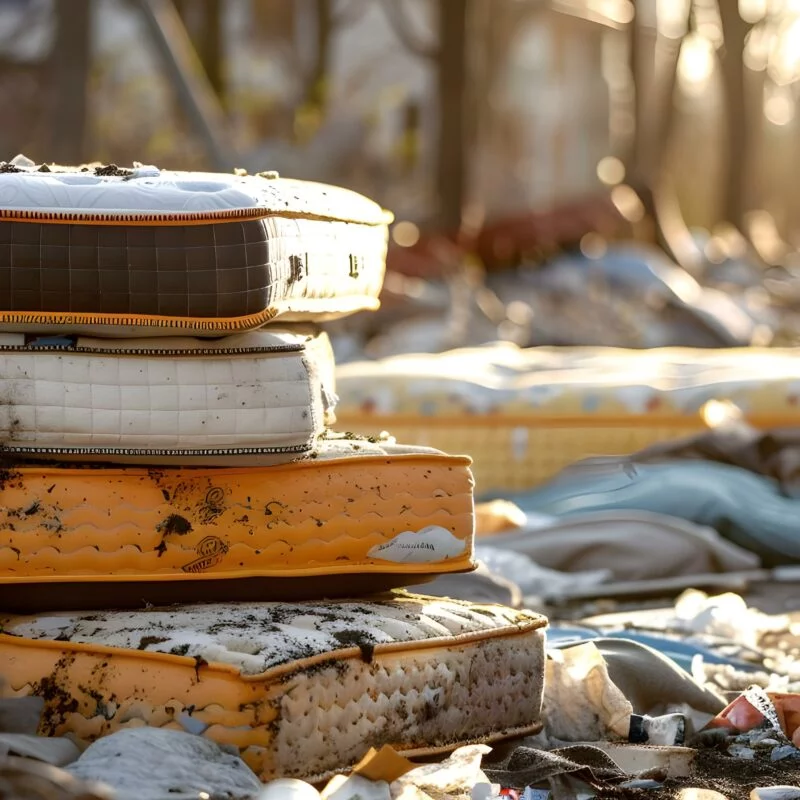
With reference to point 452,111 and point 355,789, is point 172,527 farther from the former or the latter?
point 452,111

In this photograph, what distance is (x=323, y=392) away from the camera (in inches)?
116

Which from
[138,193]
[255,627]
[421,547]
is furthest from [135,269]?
[421,547]

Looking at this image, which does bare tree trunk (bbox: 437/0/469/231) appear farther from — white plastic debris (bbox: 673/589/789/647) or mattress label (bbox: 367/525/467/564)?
mattress label (bbox: 367/525/467/564)

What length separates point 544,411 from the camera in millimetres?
5168

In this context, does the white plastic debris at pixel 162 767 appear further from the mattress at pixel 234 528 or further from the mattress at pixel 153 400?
the mattress at pixel 153 400

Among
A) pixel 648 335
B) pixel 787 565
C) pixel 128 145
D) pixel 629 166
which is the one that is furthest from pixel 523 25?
pixel 787 565

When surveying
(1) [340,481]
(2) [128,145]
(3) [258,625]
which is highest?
(2) [128,145]

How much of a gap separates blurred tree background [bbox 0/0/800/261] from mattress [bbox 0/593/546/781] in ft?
20.5

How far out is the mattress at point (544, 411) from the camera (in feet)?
16.8

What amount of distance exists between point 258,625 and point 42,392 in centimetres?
52

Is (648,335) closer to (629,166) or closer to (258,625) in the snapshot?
(258,625)

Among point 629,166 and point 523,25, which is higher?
point 523,25

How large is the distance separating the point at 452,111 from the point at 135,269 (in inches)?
422

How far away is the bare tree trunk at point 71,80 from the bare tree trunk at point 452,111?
4592mm
